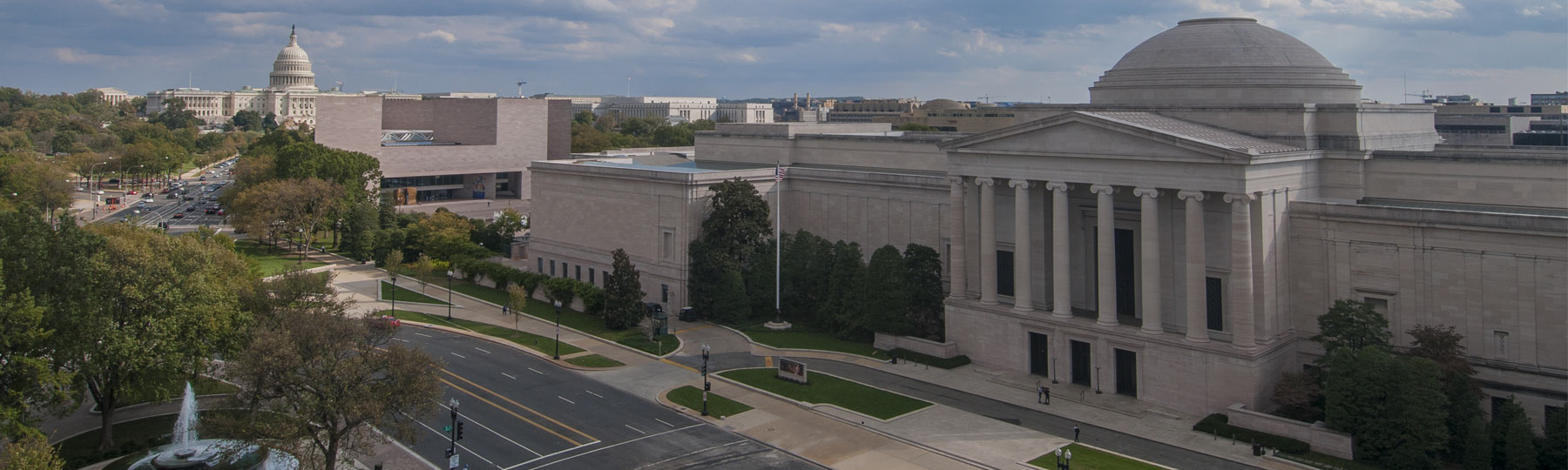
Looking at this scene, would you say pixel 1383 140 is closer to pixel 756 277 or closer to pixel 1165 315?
pixel 1165 315

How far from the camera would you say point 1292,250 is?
4916cm

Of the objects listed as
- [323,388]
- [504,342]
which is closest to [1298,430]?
[323,388]

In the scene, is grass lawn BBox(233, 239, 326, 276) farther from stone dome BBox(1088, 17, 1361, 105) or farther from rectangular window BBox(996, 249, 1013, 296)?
stone dome BBox(1088, 17, 1361, 105)

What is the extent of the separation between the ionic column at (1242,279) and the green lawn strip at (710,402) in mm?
22402

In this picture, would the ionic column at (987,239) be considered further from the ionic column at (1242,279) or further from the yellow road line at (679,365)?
the yellow road line at (679,365)

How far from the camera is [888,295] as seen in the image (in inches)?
2339

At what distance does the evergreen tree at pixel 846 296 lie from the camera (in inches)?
2419

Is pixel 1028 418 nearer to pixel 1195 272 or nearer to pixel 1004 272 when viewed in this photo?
pixel 1195 272

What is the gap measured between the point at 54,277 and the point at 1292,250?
53.1m

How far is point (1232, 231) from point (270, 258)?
83.2 meters

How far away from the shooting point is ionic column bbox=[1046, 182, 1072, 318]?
52.1 meters

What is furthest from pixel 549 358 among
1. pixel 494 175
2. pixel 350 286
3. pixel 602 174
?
pixel 494 175

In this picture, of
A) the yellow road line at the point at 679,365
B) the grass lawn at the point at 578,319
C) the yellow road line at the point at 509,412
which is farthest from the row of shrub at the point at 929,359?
the yellow road line at the point at 509,412

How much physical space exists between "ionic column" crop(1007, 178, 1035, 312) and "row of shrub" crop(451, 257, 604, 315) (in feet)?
94.1
